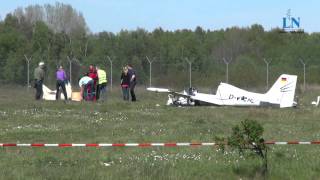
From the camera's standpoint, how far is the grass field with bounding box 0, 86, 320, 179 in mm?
9609

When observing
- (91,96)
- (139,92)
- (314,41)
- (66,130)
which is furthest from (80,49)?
(66,130)

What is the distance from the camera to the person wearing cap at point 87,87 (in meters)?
29.3

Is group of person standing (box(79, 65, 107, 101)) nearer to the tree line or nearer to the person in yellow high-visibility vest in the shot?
the person in yellow high-visibility vest

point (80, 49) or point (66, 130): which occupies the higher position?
point (80, 49)

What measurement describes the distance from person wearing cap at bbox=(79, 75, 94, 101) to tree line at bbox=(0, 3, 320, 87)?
13.3 metres

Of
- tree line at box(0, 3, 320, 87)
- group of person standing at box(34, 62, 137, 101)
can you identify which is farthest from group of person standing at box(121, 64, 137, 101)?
tree line at box(0, 3, 320, 87)

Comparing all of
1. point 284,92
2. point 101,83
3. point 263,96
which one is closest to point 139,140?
point 284,92

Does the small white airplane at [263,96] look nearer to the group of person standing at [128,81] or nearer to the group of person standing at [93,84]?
the group of person standing at [128,81]

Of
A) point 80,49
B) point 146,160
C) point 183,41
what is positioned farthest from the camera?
point 183,41

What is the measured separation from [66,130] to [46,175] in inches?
269

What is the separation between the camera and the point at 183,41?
290 ft

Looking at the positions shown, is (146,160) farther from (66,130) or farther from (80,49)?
(80,49)

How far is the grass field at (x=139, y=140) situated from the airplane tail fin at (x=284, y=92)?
3.28 m

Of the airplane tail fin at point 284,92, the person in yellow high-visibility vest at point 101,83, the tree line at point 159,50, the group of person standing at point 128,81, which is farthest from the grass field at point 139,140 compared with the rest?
the tree line at point 159,50
